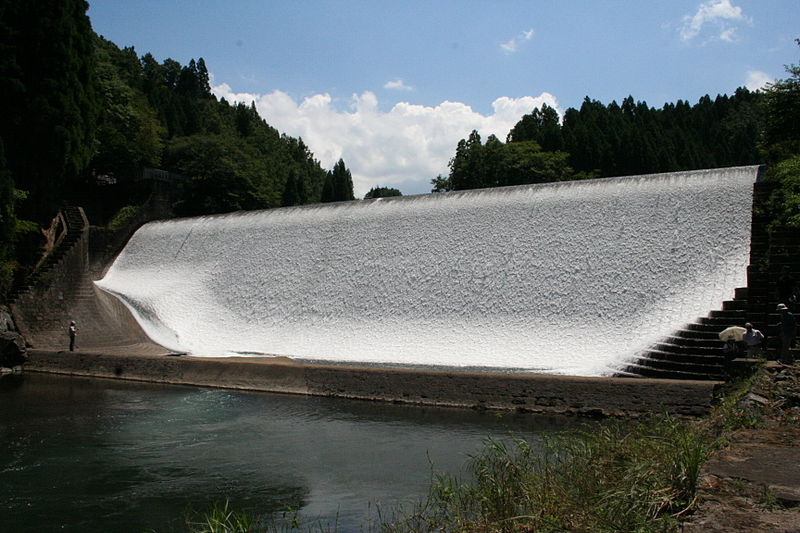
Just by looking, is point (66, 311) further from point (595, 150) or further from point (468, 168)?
point (595, 150)

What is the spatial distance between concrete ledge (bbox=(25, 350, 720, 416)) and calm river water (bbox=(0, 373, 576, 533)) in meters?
0.31

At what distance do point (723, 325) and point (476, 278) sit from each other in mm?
5582

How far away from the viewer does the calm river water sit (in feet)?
21.1

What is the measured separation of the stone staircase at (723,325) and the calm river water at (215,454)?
2.18m

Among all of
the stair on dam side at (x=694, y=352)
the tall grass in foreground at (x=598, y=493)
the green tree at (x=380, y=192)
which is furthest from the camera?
the green tree at (x=380, y=192)

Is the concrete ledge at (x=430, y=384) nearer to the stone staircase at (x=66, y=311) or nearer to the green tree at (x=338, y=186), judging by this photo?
the stone staircase at (x=66, y=311)

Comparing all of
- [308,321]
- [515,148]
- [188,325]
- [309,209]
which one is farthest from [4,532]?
[515,148]

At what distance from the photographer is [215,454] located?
8.46 metres

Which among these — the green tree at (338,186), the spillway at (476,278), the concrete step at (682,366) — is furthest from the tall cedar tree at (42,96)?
the green tree at (338,186)

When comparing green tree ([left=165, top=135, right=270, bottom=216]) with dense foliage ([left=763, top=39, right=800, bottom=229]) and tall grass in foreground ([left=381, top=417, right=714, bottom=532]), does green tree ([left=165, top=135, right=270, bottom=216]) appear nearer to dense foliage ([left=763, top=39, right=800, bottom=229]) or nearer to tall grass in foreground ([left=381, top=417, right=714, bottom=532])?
dense foliage ([left=763, top=39, right=800, bottom=229])

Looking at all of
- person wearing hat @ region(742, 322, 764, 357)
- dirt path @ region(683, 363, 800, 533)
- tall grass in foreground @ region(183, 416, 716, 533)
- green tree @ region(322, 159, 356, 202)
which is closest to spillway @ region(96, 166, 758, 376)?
person wearing hat @ region(742, 322, 764, 357)

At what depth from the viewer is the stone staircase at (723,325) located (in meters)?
10.6

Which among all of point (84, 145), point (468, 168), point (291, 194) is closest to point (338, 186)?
point (291, 194)

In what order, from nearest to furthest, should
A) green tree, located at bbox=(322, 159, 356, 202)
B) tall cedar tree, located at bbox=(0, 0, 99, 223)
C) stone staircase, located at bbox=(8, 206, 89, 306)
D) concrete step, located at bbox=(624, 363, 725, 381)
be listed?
concrete step, located at bbox=(624, 363, 725, 381) → stone staircase, located at bbox=(8, 206, 89, 306) → tall cedar tree, located at bbox=(0, 0, 99, 223) → green tree, located at bbox=(322, 159, 356, 202)
